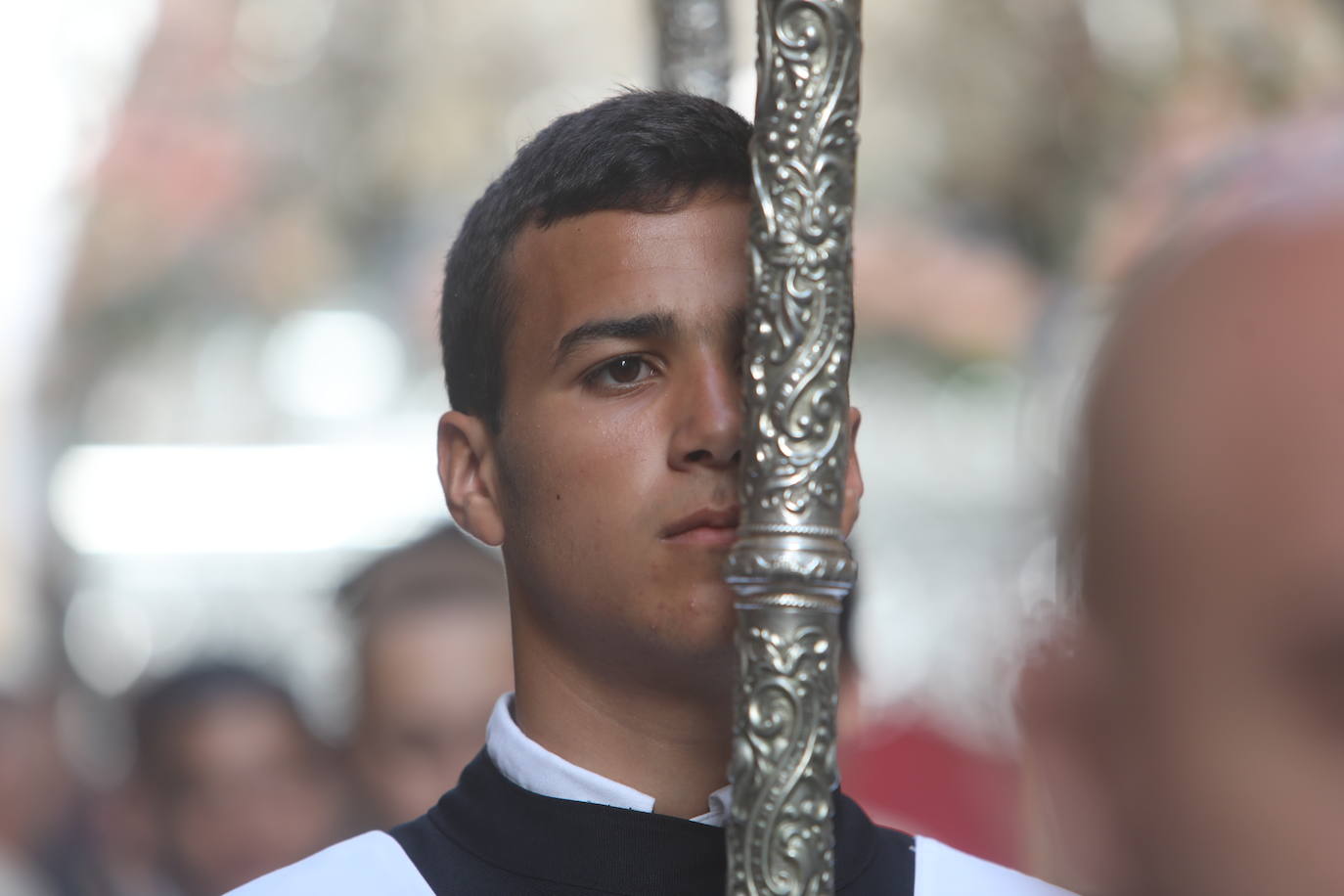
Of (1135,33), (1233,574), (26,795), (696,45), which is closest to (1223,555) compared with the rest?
(1233,574)

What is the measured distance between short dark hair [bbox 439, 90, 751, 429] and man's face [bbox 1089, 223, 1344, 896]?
121cm

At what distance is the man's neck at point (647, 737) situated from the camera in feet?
6.06

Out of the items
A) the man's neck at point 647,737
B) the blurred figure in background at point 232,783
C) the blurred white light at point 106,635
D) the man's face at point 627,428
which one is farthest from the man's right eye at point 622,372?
the blurred white light at point 106,635

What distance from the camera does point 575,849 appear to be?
1.81 meters

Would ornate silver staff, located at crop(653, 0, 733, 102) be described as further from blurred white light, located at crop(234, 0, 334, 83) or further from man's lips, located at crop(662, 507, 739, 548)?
blurred white light, located at crop(234, 0, 334, 83)

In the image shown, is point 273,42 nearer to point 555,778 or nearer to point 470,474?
point 470,474

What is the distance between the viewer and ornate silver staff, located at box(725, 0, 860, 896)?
4.51 ft

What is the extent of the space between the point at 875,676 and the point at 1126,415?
7.80 m

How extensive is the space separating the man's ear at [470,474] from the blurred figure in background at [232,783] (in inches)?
92.4

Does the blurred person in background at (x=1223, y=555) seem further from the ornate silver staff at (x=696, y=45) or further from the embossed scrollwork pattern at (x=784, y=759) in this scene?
the ornate silver staff at (x=696, y=45)

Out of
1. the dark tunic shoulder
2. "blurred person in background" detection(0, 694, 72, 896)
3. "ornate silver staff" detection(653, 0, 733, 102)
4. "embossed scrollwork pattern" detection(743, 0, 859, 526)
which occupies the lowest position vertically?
"blurred person in background" detection(0, 694, 72, 896)

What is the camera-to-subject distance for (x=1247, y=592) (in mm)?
664

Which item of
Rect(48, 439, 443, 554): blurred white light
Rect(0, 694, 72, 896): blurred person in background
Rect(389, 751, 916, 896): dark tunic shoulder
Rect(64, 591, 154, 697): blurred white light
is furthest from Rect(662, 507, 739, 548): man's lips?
Rect(64, 591, 154, 697): blurred white light

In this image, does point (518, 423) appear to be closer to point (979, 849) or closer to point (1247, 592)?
point (1247, 592)
